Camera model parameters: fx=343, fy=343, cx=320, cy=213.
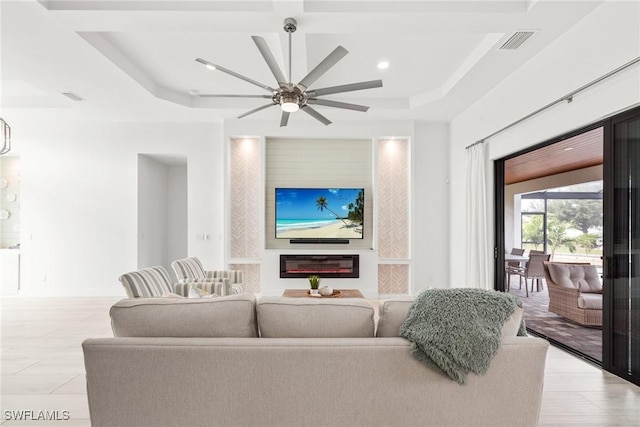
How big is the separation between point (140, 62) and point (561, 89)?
4.53m

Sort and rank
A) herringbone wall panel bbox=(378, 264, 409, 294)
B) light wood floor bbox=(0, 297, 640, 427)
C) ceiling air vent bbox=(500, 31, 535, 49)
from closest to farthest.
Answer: light wood floor bbox=(0, 297, 640, 427) → ceiling air vent bbox=(500, 31, 535, 49) → herringbone wall panel bbox=(378, 264, 409, 294)

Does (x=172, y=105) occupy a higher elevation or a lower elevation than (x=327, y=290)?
higher

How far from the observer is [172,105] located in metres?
5.12

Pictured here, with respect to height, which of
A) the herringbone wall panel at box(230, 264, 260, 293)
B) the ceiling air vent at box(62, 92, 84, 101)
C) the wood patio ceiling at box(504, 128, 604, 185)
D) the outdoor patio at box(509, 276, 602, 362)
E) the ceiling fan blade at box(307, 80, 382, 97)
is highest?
the ceiling air vent at box(62, 92, 84, 101)

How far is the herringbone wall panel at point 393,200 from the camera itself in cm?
593

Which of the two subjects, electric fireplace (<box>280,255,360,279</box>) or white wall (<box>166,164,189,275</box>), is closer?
electric fireplace (<box>280,255,360,279</box>)

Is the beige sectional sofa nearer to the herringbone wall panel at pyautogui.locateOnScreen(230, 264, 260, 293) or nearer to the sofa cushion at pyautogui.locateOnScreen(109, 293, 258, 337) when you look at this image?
the sofa cushion at pyautogui.locateOnScreen(109, 293, 258, 337)

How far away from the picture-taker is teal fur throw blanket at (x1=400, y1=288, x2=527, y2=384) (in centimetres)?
151

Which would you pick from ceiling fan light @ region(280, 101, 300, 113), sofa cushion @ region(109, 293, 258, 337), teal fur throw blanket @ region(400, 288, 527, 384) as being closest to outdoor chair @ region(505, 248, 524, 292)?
teal fur throw blanket @ region(400, 288, 527, 384)

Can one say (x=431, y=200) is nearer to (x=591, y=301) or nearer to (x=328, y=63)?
(x=591, y=301)

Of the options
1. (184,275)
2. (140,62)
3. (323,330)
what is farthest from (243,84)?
(323,330)

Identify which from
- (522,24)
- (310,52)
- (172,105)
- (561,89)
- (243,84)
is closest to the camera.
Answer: (522,24)

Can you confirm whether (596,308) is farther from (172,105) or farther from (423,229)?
(172,105)

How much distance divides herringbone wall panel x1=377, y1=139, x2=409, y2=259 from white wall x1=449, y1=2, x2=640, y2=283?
4.17 feet
